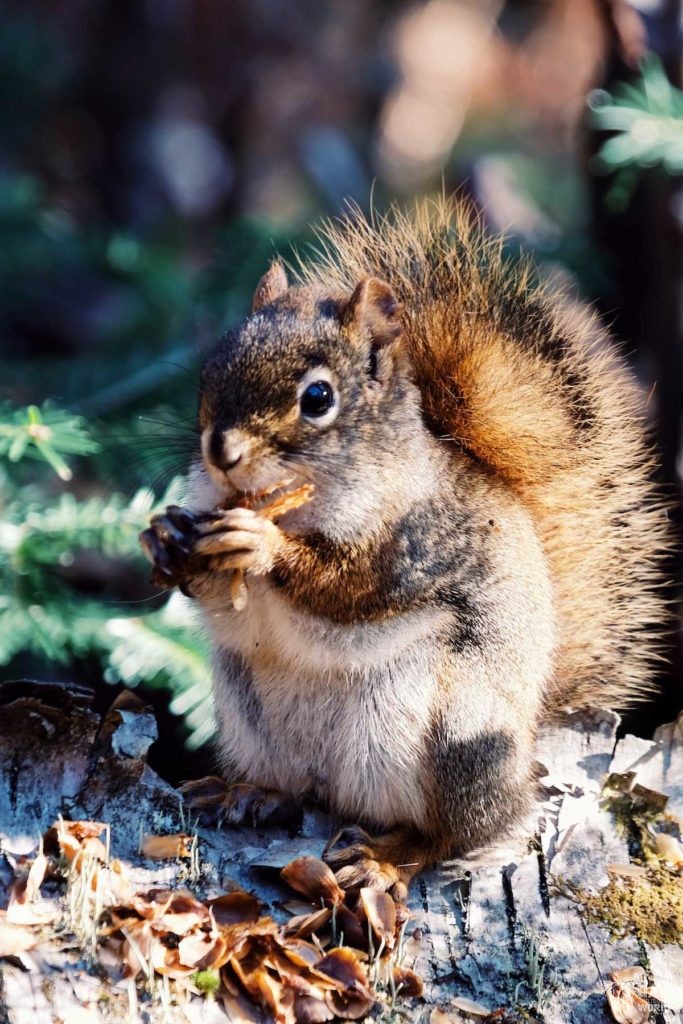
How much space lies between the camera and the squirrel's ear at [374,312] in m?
1.63

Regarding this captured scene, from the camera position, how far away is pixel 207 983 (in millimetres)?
1403

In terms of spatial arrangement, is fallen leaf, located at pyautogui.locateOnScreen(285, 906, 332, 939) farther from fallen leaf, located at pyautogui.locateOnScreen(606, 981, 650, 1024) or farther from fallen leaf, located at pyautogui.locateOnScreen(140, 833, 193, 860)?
fallen leaf, located at pyautogui.locateOnScreen(606, 981, 650, 1024)

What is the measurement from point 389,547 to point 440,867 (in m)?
0.45

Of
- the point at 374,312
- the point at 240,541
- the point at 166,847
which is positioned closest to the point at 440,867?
the point at 166,847

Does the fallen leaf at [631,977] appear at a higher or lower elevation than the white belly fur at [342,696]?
lower

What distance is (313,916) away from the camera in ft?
→ 4.93

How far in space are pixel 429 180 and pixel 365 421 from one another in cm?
389

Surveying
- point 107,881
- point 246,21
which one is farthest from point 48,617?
point 246,21

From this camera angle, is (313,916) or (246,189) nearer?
(313,916)

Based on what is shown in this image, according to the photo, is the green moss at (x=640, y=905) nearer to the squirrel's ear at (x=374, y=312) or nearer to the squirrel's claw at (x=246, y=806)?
the squirrel's claw at (x=246, y=806)

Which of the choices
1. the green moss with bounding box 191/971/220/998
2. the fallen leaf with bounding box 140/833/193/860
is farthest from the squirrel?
the green moss with bounding box 191/971/220/998

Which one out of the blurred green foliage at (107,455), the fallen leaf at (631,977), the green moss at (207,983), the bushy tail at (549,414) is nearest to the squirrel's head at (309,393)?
the bushy tail at (549,414)

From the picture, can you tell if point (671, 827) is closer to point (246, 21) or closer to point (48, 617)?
point (48, 617)

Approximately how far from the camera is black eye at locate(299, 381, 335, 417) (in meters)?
1.57
